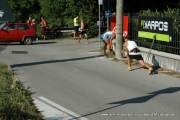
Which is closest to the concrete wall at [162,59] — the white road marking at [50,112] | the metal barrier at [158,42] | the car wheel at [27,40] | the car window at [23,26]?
the metal barrier at [158,42]

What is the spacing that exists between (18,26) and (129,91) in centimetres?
1558

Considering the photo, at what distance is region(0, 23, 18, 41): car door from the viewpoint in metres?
24.7

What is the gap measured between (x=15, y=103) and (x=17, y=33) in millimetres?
16895

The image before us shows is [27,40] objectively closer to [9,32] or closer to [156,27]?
[9,32]

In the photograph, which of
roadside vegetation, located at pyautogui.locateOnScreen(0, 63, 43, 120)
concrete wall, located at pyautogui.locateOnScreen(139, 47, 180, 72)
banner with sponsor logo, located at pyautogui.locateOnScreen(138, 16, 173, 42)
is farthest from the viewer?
banner with sponsor logo, located at pyautogui.locateOnScreen(138, 16, 173, 42)

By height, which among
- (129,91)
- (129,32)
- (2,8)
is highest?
(2,8)

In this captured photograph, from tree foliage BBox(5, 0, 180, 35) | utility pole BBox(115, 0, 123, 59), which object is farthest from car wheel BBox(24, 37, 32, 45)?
utility pole BBox(115, 0, 123, 59)

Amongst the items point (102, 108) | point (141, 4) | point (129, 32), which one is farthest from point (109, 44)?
point (141, 4)

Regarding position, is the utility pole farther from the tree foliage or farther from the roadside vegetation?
the tree foliage

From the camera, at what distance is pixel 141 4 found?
33.9 metres

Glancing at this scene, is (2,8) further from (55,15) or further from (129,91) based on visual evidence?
(55,15)

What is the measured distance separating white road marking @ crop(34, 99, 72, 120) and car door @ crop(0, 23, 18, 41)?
→ 15849 mm

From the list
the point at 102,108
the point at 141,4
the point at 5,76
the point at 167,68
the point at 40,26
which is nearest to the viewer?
the point at 102,108

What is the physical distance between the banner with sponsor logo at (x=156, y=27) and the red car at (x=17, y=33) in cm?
1033
